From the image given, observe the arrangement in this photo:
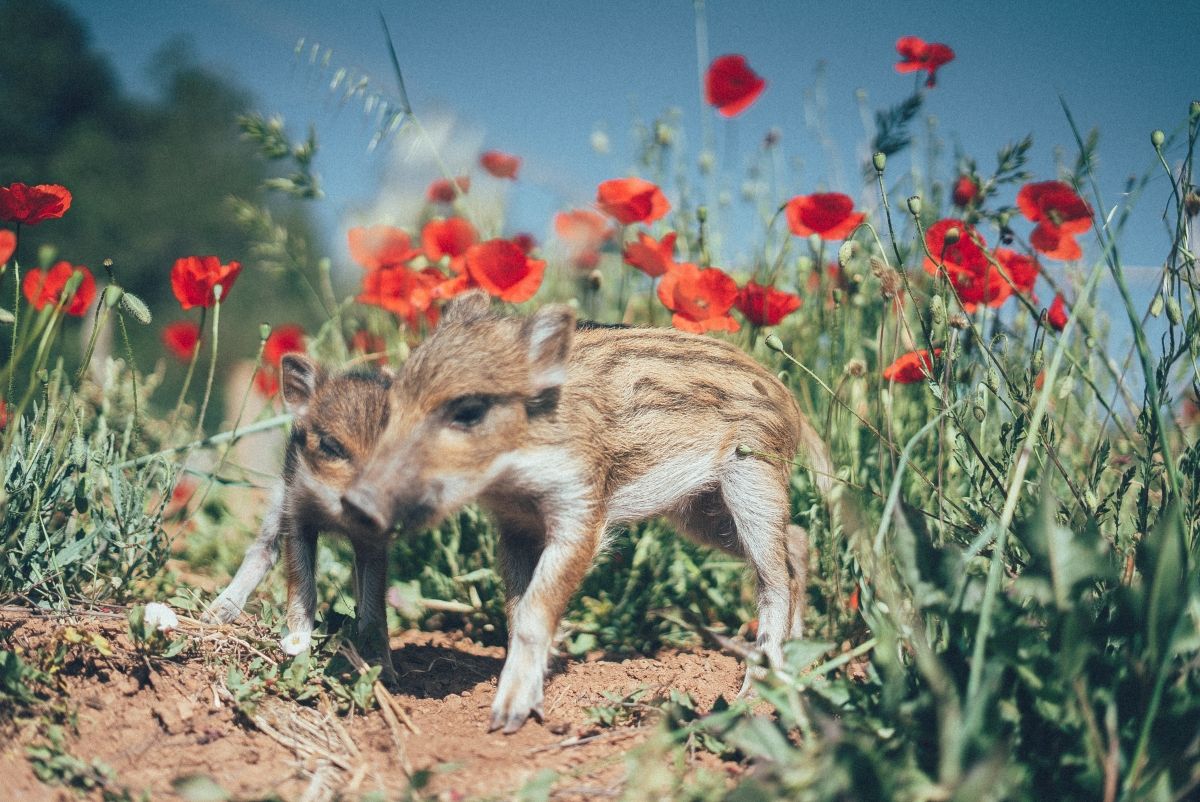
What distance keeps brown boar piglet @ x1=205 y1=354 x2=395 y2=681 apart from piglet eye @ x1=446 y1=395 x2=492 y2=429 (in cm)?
20

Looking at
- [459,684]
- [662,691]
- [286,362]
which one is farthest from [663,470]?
[286,362]

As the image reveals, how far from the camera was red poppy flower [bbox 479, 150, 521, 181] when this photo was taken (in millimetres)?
4129

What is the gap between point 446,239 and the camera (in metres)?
3.77

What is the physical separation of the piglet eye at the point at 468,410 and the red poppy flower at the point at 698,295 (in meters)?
0.83

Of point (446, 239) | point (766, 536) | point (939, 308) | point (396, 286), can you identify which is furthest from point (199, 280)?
point (939, 308)

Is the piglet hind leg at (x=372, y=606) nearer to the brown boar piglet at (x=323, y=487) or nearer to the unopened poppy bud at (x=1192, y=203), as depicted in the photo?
the brown boar piglet at (x=323, y=487)

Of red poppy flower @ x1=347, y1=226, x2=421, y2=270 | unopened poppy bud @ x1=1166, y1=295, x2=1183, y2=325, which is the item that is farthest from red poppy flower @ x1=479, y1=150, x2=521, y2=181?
unopened poppy bud @ x1=1166, y1=295, x2=1183, y2=325

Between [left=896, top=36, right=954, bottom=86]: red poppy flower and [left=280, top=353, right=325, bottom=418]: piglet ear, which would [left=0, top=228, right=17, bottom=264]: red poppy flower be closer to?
[left=280, top=353, right=325, bottom=418]: piglet ear

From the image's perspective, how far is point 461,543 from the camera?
377 centimetres

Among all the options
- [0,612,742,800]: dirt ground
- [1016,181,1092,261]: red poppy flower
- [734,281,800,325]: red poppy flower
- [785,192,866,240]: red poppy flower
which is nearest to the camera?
[0,612,742,800]: dirt ground

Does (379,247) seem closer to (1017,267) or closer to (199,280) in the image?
(199,280)

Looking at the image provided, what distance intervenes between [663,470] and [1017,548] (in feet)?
3.78

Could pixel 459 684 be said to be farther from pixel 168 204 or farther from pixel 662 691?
pixel 168 204

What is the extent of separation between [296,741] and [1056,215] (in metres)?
2.49
